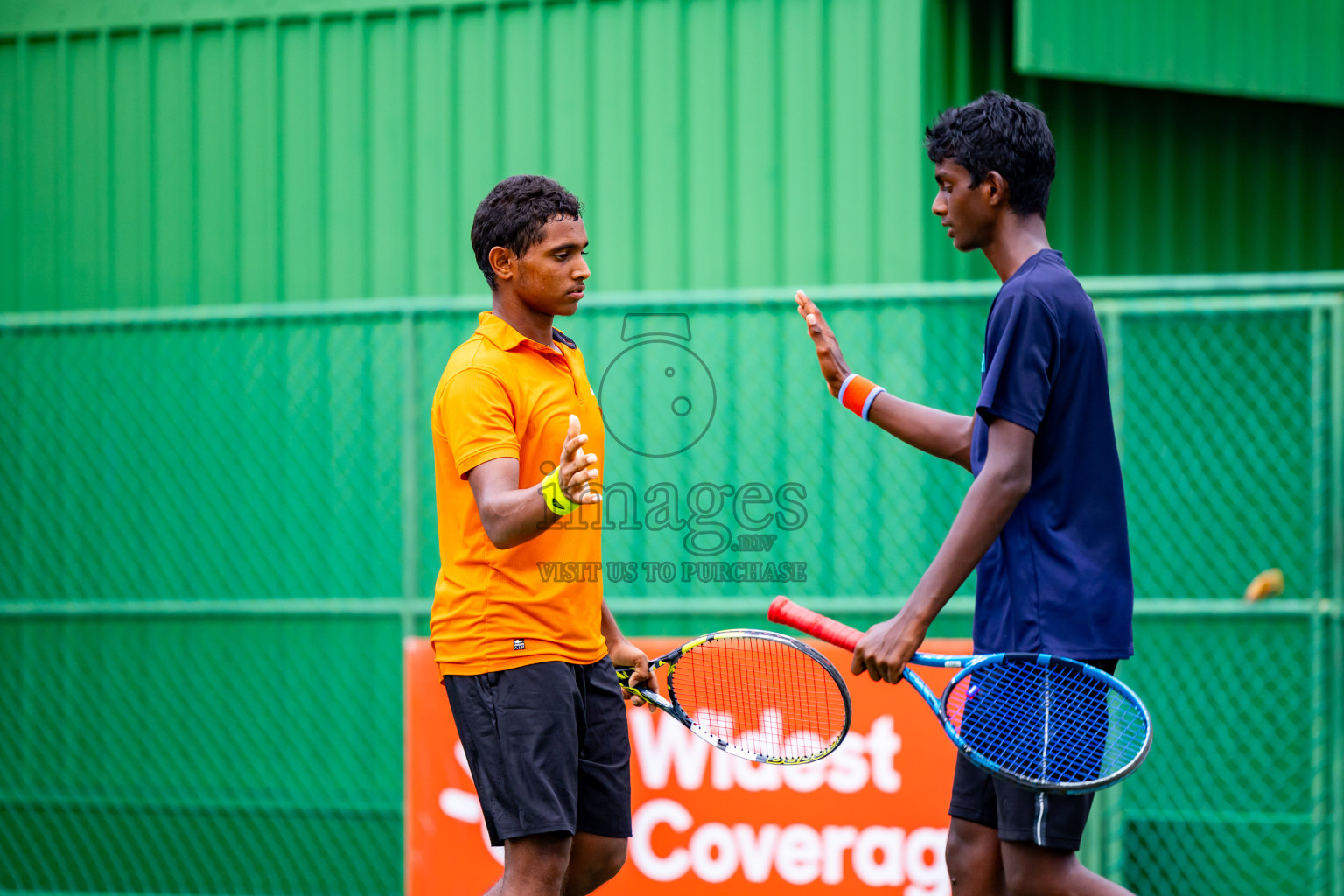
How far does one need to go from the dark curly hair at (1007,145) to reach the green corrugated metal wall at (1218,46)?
2535 millimetres

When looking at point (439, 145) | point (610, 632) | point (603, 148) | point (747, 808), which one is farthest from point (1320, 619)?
point (439, 145)

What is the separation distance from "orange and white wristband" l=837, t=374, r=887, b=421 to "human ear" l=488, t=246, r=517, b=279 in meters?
1.08

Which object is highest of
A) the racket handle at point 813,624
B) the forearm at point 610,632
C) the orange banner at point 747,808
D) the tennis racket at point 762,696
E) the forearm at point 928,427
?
the forearm at point 928,427

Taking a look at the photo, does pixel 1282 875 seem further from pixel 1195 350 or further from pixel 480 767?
pixel 480 767

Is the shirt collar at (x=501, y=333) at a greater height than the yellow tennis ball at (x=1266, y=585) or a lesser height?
greater

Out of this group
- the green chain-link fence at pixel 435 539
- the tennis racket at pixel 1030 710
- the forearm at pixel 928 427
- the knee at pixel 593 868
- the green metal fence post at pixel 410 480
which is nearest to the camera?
the tennis racket at pixel 1030 710

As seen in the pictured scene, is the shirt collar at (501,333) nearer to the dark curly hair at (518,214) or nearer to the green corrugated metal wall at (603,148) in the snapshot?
the dark curly hair at (518,214)

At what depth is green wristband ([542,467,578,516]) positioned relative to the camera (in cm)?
271

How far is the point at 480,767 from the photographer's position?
3020mm

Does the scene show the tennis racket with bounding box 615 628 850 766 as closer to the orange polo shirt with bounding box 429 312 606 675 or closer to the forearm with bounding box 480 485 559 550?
the orange polo shirt with bounding box 429 312 606 675

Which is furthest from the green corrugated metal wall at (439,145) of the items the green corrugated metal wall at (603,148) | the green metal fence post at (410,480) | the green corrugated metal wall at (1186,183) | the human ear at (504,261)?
the human ear at (504,261)

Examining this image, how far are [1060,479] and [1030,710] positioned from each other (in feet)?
1.78

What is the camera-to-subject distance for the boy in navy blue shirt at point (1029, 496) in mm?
2775

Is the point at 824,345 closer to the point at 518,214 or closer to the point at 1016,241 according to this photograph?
the point at 1016,241
